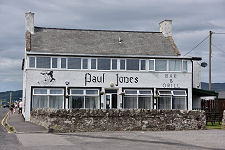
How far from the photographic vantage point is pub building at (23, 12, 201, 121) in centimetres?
3381

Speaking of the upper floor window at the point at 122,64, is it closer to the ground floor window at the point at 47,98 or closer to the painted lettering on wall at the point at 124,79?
the painted lettering on wall at the point at 124,79

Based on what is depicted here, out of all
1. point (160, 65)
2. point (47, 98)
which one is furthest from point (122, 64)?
point (47, 98)

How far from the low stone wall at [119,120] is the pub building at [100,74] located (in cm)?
848

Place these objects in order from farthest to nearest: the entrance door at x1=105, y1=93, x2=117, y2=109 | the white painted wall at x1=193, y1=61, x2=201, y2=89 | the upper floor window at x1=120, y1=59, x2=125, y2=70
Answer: the white painted wall at x1=193, y1=61, x2=201, y2=89, the upper floor window at x1=120, y1=59, x2=125, y2=70, the entrance door at x1=105, y1=93, x2=117, y2=109

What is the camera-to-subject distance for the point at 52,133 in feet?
71.7

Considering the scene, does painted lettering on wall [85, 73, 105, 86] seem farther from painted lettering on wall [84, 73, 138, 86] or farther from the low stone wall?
the low stone wall

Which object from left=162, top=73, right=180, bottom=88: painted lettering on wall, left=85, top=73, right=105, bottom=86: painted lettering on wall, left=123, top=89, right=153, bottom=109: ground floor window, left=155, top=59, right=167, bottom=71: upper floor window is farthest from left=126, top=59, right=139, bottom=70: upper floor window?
left=162, top=73, right=180, bottom=88: painted lettering on wall

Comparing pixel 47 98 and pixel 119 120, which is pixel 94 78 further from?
pixel 119 120

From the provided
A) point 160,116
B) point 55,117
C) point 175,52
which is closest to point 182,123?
point 160,116

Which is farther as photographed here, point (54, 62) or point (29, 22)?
point (29, 22)

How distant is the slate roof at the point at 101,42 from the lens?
35997mm

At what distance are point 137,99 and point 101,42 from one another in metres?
6.39

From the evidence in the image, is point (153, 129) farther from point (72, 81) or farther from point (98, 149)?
point (72, 81)

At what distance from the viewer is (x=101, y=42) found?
125 feet
